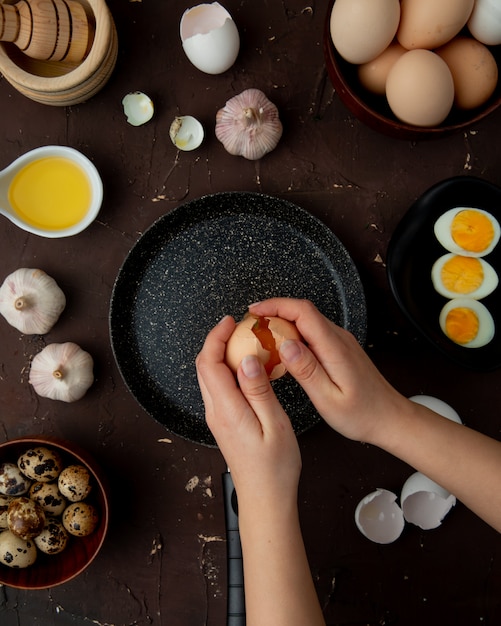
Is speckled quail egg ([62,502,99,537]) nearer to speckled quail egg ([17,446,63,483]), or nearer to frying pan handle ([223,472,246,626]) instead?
A: speckled quail egg ([17,446,63,483])

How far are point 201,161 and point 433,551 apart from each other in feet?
2.74

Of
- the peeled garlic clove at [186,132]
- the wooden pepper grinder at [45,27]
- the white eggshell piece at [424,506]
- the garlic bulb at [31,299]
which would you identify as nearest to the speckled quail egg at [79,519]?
the garlic bulb at [31,299]

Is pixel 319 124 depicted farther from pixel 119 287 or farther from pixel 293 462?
pixel 293 462

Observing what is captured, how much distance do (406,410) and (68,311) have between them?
630 millimetres

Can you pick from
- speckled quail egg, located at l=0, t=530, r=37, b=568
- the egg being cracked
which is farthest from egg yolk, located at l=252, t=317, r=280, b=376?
speckled quail egg, located at l=0, t=530, r=37, b=568

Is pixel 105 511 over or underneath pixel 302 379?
underneath

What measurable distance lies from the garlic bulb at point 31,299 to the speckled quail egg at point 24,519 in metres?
0.30

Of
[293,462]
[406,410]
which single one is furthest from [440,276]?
[293,462]

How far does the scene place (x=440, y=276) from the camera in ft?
3.11

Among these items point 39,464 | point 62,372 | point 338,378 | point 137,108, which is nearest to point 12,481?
point 39,464

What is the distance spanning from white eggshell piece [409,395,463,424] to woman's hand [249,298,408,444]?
0.63 ft

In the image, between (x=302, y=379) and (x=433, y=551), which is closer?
(x=302, y=379)

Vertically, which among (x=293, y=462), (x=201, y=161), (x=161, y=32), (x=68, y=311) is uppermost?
(x=161, y=32)

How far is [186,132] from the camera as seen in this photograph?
98 centimetres
